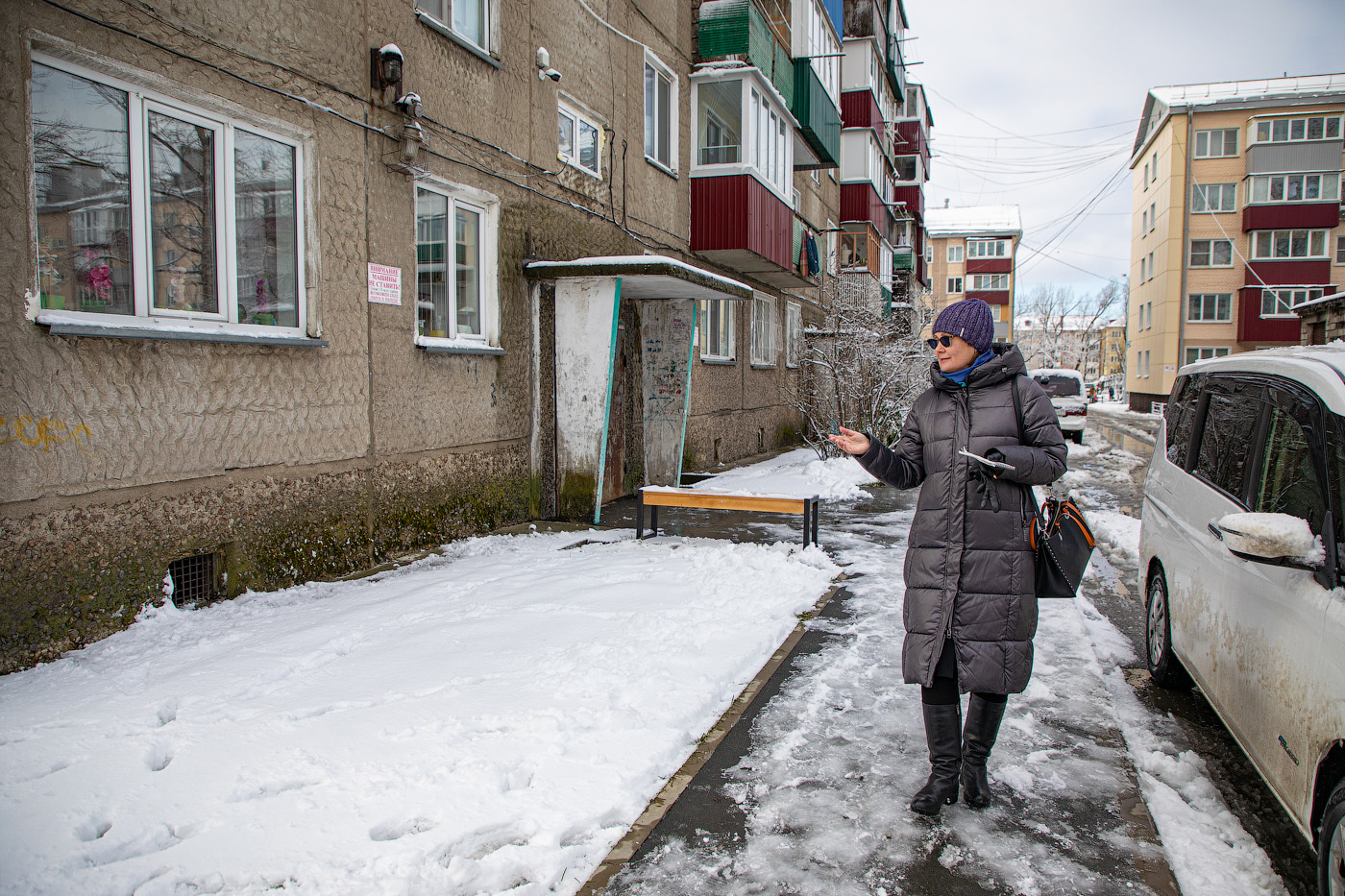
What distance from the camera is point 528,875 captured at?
2623 millimetres

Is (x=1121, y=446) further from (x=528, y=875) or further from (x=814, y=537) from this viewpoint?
(x=528, y=875)

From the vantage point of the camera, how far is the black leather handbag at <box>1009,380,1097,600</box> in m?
3.06

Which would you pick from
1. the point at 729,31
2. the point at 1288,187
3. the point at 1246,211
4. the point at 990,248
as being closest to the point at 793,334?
the point at 729,31

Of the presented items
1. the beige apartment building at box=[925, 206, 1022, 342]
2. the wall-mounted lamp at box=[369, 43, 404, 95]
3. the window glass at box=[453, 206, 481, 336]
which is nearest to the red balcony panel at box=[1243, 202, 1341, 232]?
the beige apartment building at box=[925, 206, 1022, 342]

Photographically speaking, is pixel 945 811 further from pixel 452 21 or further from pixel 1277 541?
pixel 452 21

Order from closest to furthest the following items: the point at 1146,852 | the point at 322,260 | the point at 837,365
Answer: the point at 1146,852
the point at 322,260
the point at 837,365

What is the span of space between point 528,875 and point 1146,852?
6.90ft

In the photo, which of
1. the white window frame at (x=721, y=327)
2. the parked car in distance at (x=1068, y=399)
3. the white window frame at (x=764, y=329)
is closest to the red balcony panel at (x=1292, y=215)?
the parked car in distance at (x=1068, y=399)

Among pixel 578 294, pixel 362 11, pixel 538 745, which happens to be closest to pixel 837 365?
pixel 578 294

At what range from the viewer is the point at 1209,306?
35.8 m

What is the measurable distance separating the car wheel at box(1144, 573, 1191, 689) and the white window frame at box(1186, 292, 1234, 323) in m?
37.2

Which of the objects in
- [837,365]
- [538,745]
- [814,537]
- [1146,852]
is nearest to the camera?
[1146,852]

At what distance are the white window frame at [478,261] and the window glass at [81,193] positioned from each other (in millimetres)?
2475

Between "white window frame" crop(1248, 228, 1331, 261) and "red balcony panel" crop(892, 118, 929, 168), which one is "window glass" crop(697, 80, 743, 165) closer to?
"red balcony panel" crop(892, 118, 929, 168)
